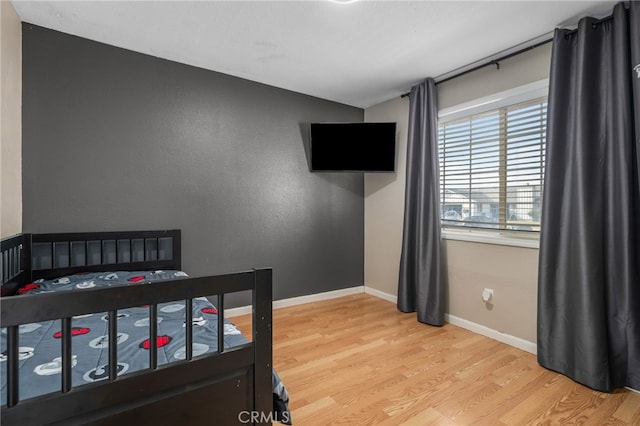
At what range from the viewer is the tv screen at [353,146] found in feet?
11.0

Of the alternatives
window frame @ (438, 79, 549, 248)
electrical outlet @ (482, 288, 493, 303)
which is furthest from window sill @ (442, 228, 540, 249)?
electrical outlet @ (482, 288, 493, 303)

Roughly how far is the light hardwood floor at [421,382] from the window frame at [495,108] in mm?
829

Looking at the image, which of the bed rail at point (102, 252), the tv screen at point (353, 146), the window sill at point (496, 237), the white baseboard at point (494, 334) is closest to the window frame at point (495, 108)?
the window sill at point (496, 237)

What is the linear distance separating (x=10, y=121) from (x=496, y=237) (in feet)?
11.8

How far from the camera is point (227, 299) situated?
298 centimetres

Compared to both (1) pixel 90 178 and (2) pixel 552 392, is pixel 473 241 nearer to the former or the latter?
(2) pixel 552 392

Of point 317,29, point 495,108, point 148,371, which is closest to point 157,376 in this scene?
point 148,371

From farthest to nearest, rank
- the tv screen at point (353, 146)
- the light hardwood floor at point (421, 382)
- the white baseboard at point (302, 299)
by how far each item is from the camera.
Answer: the tv screen at point (353, 146)
the white baseboard at point (302, 299)
the light hardwood floor at point (421, 382)

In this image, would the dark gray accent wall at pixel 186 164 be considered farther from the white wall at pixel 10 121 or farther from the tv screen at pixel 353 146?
the tv screen at pixel 353 146

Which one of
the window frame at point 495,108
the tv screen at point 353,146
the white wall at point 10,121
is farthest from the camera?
the tv screen at point 353,146


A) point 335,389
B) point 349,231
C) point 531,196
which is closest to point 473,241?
point 531,196

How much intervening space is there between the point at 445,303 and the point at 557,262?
1.11m

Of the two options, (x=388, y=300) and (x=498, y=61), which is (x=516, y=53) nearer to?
(x=498, y=61)

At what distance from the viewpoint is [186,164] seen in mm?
2785
